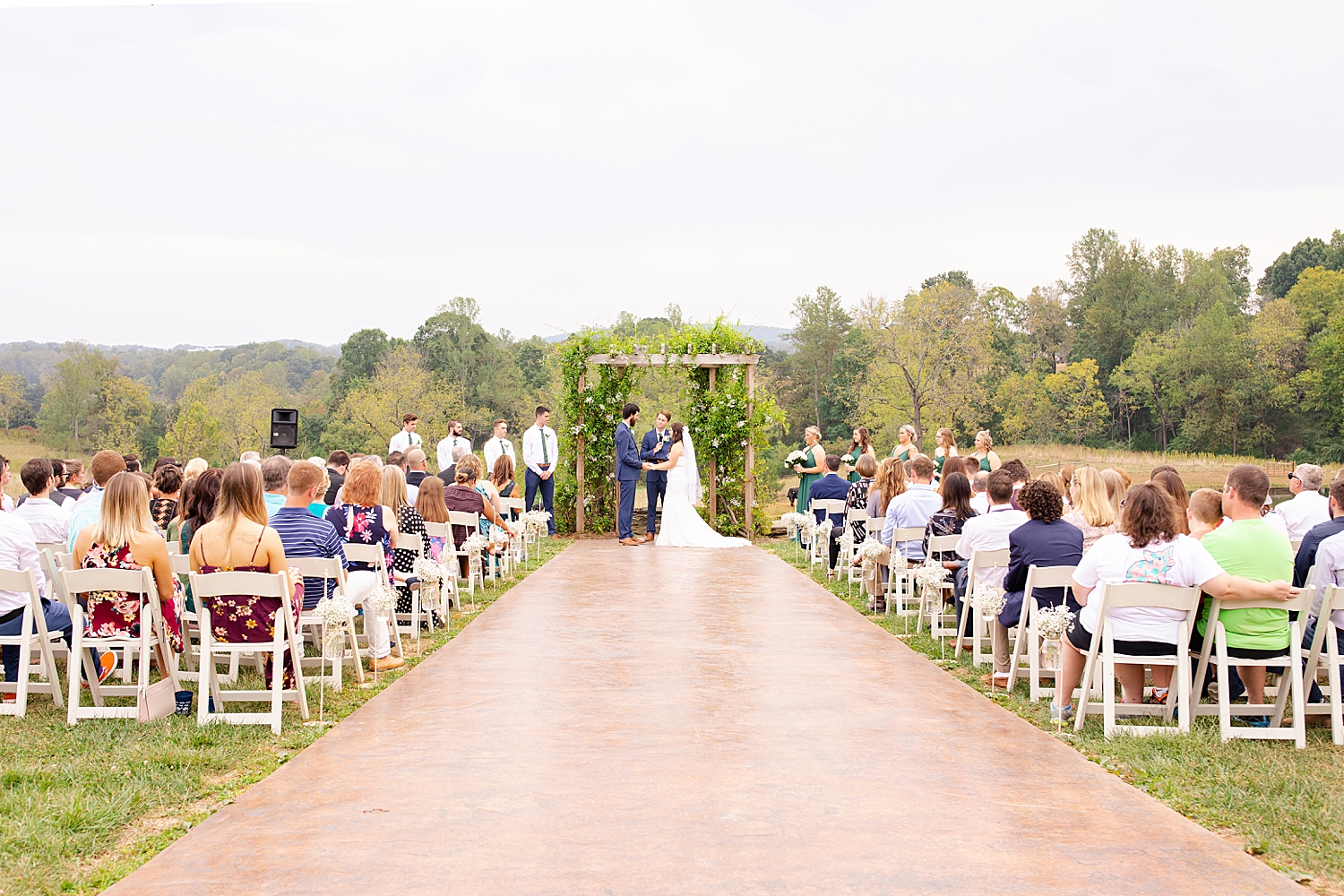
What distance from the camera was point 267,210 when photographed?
44312 millimetres

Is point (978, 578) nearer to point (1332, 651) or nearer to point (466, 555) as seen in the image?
point (1332, 651)

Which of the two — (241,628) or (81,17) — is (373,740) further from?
(81,17)

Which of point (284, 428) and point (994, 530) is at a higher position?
point (284, 428)

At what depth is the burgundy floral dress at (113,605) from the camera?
5.16 m

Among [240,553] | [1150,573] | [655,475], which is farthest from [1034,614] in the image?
[655,475]

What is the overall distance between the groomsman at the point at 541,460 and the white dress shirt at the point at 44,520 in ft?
27.9

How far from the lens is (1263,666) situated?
4.91 m

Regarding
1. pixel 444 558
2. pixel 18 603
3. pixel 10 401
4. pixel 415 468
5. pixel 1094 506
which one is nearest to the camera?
pixel 18 603

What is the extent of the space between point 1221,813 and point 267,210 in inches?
1844

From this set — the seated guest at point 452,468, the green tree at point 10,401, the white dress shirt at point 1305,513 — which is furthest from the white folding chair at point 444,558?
the green tree at point 10,401

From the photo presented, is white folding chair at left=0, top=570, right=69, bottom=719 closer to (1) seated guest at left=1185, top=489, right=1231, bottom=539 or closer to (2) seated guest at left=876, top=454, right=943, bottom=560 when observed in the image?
(2) seated guest at left=876, top=454, right=943, bottom=560

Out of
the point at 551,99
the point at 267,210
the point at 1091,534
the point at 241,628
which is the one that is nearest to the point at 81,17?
the point at 551,99

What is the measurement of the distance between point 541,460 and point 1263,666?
11.3 metres

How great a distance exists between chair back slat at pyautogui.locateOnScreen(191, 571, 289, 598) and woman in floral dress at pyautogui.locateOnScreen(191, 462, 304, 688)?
0.13 metres
